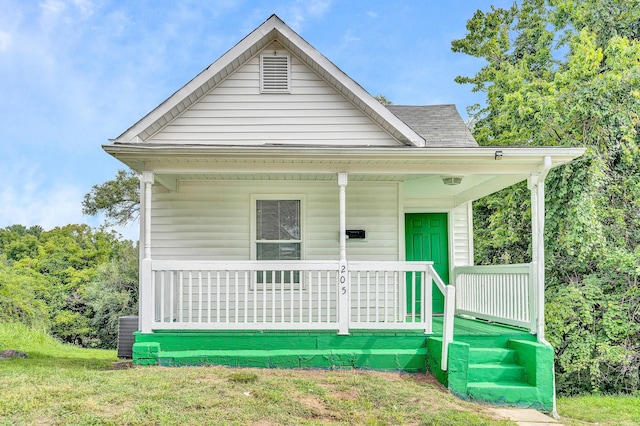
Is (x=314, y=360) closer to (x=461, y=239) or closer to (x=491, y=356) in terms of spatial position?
(x=491, y=356)

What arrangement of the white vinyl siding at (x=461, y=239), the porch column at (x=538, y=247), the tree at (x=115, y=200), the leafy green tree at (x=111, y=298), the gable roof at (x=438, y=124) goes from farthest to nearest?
1. the tree at (x=115, y=200)
2. the leafy green tree at (x=111, y=298)
3. the white vinyl siding at (x=461, y=239)
4. the gable roof at (x=438, y=124)
5. the porch column at (x=538, y=247)

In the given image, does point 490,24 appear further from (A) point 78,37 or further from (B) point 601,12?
(A) point 78,37

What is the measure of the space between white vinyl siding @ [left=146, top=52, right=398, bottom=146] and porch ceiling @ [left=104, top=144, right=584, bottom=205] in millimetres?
1254

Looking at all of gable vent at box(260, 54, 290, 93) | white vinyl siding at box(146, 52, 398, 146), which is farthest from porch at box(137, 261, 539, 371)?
gable vent at box(260, 54, 290, 93)

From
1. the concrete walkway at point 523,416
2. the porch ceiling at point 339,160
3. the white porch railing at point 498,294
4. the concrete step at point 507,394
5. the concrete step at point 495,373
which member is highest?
the porch ceiling at point 339,160

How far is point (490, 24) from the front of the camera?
656 inches

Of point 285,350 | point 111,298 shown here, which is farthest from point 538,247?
point 111,298

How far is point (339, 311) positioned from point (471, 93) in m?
12.4

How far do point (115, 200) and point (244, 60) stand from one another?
58.1 ft

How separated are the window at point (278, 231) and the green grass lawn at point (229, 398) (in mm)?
2355

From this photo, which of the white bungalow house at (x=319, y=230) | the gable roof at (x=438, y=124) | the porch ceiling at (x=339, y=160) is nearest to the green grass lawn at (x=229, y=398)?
the white bungalow house at (x=319, y=230)

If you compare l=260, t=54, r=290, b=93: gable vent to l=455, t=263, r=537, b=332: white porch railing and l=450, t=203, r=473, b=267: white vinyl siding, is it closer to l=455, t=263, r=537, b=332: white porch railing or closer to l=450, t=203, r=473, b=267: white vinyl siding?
l=450, t=203, r=473, b=267: white vinyl siding

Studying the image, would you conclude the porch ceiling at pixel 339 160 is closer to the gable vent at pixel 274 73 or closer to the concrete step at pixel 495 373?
the gable vent at pixel 274 73

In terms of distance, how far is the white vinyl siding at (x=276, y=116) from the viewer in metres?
8.36
